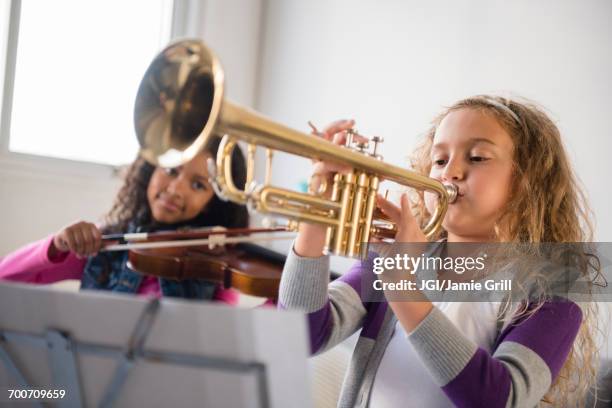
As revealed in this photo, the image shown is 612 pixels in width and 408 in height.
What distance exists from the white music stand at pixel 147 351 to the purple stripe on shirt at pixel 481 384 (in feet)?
1.10

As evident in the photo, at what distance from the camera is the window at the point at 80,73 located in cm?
221

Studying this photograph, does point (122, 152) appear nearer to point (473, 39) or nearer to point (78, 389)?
point (473, 39)

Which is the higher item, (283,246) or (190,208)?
(190,208)

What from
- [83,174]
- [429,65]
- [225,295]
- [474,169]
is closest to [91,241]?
[225,295]

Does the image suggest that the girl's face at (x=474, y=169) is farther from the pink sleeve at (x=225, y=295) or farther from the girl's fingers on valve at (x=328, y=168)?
the pink sleeve at (x=225, y=295)

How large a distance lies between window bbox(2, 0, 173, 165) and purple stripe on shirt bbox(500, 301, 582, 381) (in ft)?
5.69

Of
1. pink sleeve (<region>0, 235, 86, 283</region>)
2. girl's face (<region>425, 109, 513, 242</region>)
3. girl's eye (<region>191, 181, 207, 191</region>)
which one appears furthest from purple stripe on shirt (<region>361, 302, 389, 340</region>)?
pink sleeve (<region>0, 235, 86, 283</region>)

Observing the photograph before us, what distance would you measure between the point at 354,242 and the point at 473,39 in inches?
44.3

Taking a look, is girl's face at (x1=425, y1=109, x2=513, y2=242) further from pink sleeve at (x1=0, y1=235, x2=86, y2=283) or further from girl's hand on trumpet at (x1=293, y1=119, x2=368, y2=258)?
pink sleeve at (x1=0, y1=235, x2=86, y2=283)

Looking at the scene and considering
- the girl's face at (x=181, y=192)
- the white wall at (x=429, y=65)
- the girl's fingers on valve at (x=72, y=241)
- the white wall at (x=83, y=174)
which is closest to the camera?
the white wall at (x=429, y=65)

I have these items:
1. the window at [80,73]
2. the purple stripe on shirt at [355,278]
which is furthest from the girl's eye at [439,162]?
the window at [80,73]

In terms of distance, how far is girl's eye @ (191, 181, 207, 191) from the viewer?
69.6 inches

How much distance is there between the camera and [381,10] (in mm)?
2111

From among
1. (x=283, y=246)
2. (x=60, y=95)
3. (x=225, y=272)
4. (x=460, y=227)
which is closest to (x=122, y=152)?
(x=60, y=95)
